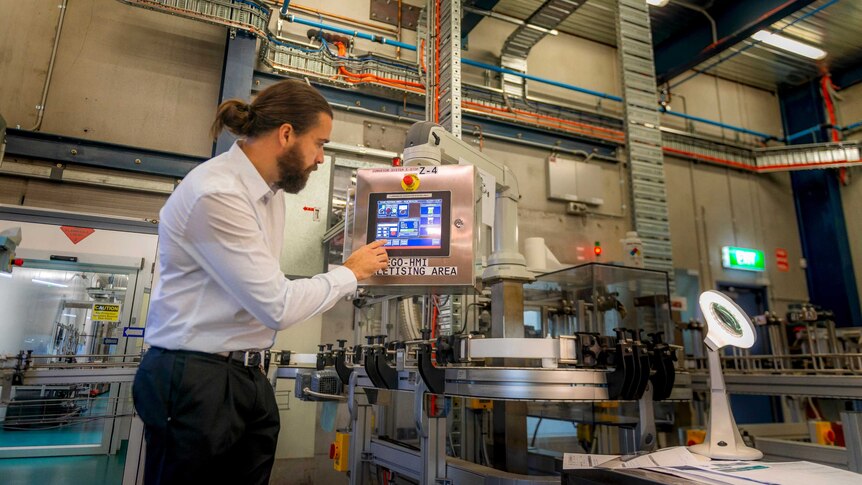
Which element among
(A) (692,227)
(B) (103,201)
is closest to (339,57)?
(B) (103,201)

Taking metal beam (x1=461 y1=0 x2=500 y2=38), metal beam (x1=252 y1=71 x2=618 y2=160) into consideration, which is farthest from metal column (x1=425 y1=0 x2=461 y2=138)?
metal beam (x1=461 y1=0 x2=500 y2=38)

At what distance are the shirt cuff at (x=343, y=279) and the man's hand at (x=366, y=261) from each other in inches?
1.7

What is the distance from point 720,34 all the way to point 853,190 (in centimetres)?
270

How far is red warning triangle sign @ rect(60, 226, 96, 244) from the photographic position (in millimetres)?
3381

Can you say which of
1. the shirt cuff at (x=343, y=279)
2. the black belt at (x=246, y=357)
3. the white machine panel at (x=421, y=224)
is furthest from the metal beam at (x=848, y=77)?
the black belt at (x=246, y=357)

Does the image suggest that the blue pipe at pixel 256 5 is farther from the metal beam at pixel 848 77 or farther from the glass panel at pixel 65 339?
the metal beam at pixel 848 77

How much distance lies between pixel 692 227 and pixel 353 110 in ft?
13.0

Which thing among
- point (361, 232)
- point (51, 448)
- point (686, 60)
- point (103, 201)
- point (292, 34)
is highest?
point (686, 60)

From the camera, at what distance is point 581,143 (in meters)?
5.20

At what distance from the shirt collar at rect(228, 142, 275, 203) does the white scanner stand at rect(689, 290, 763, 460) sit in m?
1.00

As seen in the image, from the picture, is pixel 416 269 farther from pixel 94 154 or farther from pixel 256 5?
pixel 94 154

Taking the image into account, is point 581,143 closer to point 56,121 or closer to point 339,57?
point 339,57

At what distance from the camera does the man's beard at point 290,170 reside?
109 centimetres

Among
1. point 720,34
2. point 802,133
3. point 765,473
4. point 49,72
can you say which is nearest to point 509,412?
Answer: point 765,473
